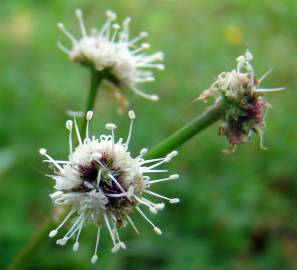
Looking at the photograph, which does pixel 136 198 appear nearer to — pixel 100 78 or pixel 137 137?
pixel 100 78

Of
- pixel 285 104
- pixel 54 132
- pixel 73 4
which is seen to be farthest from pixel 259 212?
pixel 73 4

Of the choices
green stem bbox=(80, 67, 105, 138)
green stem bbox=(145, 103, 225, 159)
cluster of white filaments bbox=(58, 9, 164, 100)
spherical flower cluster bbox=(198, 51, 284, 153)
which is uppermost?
cluster of white filaments bbox=(58, 9, 164, 100)

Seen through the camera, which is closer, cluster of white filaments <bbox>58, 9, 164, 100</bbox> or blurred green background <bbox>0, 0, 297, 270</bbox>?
cluster of white filaments <bbox>58, 9, 164, 100</bbox>

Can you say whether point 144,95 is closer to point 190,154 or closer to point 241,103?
point 241,103

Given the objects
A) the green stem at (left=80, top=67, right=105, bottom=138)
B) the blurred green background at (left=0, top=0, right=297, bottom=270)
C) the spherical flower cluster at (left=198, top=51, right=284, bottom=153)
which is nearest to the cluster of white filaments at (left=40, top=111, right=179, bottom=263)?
the spherical flower cluster at (left=198, top=51, right=284, bottom=153)

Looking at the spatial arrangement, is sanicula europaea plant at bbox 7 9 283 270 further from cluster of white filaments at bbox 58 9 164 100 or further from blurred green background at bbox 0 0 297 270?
blurred green background at bbox 0 0 297 270

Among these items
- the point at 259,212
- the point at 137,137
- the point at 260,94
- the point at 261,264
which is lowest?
the point at 260,94
